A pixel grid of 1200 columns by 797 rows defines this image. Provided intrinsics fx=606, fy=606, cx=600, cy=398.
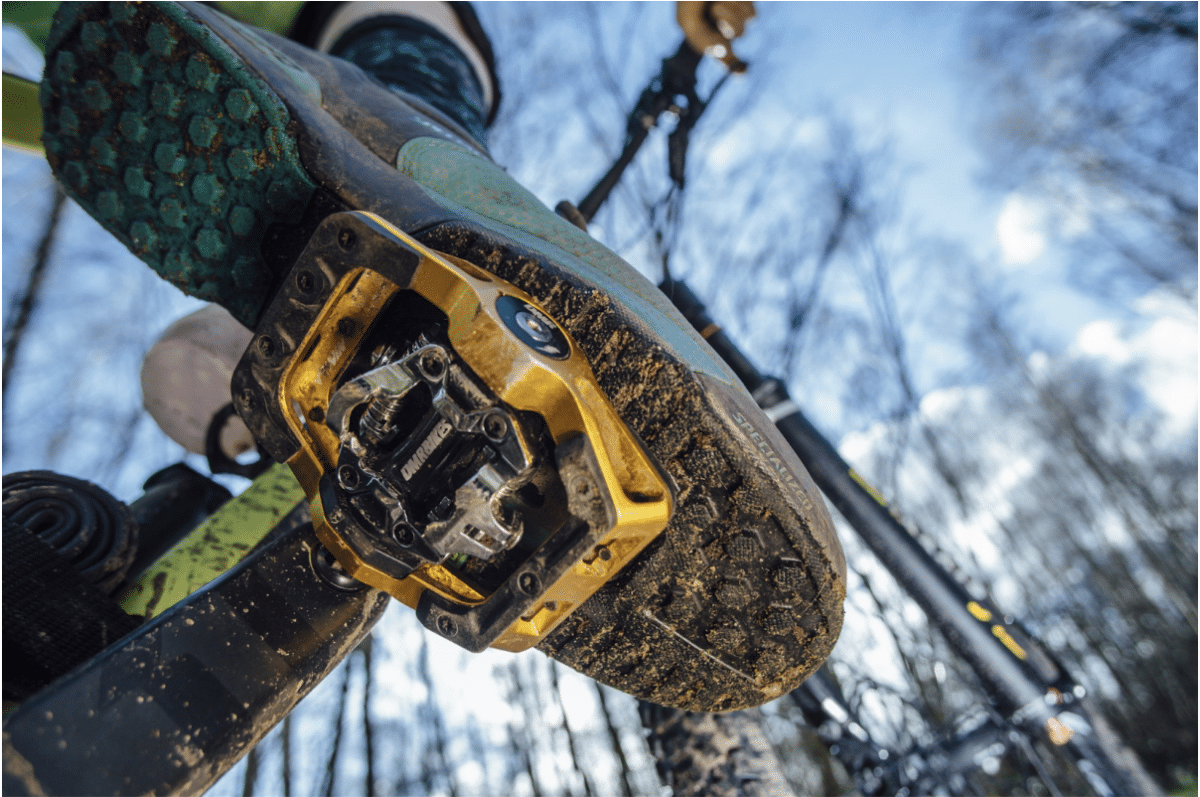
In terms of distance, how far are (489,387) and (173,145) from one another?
843 millimetres

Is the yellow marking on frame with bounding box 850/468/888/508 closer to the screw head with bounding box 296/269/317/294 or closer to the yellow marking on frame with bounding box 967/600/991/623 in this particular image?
the yellow marking on frame with bounding box 967/600/991/623

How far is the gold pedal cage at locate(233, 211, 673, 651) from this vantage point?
79cm

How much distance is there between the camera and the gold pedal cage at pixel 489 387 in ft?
2.60

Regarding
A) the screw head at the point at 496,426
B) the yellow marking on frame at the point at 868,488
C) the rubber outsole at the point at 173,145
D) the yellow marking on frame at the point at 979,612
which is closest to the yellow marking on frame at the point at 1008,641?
the yellow marking on frame at the point at 979,612

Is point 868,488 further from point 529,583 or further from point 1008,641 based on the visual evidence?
point 529,583

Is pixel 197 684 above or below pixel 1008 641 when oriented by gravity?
below

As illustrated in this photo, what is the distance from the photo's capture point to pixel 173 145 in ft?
3.67

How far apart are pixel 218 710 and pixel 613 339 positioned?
0.75 m

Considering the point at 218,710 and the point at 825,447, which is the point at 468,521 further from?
the point at 825,447

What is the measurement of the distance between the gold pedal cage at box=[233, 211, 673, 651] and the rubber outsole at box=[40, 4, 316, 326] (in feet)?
0.98

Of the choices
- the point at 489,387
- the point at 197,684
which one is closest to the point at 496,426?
the point at 489,387

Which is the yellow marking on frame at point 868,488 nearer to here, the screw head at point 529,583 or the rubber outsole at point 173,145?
the screw head at point 529,583

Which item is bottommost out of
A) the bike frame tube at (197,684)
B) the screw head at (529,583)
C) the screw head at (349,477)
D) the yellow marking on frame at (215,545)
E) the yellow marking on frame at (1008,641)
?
the yellow marking on frame at (215,545)

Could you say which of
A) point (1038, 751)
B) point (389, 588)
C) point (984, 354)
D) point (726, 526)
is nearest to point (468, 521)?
point (389, 588)
